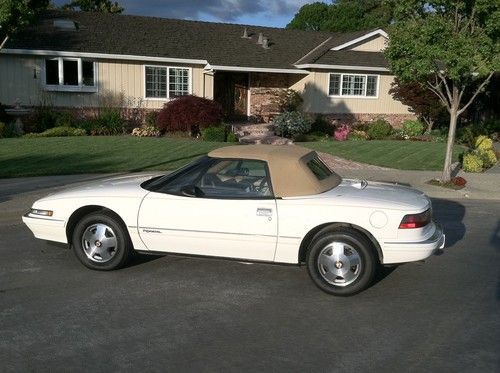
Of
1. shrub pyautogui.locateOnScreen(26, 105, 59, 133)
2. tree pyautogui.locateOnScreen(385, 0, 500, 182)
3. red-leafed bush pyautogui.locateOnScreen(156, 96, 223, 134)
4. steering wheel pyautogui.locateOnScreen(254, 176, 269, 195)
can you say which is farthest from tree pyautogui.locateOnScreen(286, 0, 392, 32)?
steering wheel pyautogui.locateOnScreen(254, 176, 269, 195)

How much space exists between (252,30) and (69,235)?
2520cm

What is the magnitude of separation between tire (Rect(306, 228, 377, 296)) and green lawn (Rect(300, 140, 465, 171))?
35.5 ft

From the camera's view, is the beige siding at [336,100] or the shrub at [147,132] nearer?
the shrub at [147,132]

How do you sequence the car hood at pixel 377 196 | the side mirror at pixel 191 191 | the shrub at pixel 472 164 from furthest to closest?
1. the shrub at pixel 472 164
2. the side mirror at pixel 191 191
3. the car hood at pixel 377 196

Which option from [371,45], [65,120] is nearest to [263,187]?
[65,120]

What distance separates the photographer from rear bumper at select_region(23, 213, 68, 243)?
6.58 m

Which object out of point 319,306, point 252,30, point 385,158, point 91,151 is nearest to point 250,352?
point 319,306

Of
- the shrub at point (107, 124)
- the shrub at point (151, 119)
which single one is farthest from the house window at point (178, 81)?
the shrub at point (107, 124)

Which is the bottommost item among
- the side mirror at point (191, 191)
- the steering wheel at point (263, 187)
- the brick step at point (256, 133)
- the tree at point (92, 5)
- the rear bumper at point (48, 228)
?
the brick step at point (256, 133)

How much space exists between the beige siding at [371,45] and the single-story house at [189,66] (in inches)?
1.9

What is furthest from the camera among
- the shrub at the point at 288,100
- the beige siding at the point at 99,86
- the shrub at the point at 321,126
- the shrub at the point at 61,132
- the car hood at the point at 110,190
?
the shrub at the point at 288,100

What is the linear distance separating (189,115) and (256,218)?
15.3 meters

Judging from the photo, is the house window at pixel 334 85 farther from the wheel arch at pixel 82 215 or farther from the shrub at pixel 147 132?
the wheel arch at pixel 82 215

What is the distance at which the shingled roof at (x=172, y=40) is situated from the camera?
23.8 m
